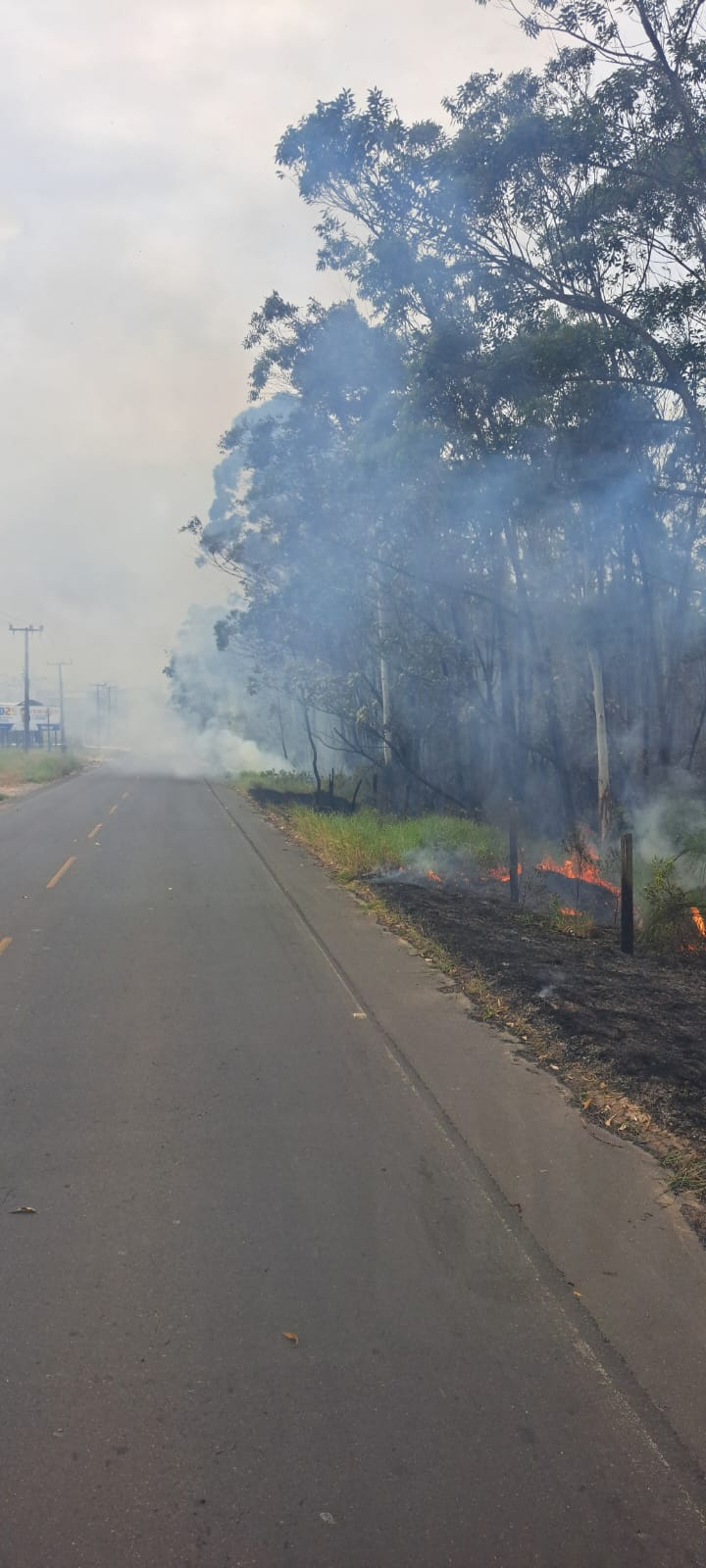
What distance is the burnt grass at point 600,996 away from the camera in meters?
6.07

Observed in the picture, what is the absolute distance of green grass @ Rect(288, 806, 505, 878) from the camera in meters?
16.2

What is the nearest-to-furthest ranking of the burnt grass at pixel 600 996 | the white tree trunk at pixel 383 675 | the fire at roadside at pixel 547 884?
the burnt grass at pixel 600 996 → the fire at roadside at pixel 547 884 → the white tree trunk at pixel 383 675

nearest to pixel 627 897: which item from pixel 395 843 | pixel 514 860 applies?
pixel 514 860

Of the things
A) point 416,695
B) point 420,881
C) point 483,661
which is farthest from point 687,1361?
point 416,695

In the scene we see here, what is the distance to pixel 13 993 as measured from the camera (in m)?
8.02

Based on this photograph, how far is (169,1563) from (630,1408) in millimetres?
1357

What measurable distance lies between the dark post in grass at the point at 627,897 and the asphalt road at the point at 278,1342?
12.8ft

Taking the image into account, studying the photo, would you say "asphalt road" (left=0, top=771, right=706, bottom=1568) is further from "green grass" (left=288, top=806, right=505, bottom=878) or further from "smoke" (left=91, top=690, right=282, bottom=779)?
"smoke" (left=91, top=690, right=282, bottom=779)

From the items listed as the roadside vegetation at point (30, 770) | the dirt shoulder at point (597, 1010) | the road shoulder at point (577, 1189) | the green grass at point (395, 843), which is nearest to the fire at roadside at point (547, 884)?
the green grass at point (395, 843)

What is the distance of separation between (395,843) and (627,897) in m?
7.28

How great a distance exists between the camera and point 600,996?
8141 mm

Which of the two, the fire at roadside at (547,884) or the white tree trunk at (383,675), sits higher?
the white tree trunk at (383,675)

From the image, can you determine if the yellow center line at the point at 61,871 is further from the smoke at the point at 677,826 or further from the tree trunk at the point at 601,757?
the tree trunk at the point at 601,757

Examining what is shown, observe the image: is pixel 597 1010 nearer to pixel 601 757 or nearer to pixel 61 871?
pixel 61 871
